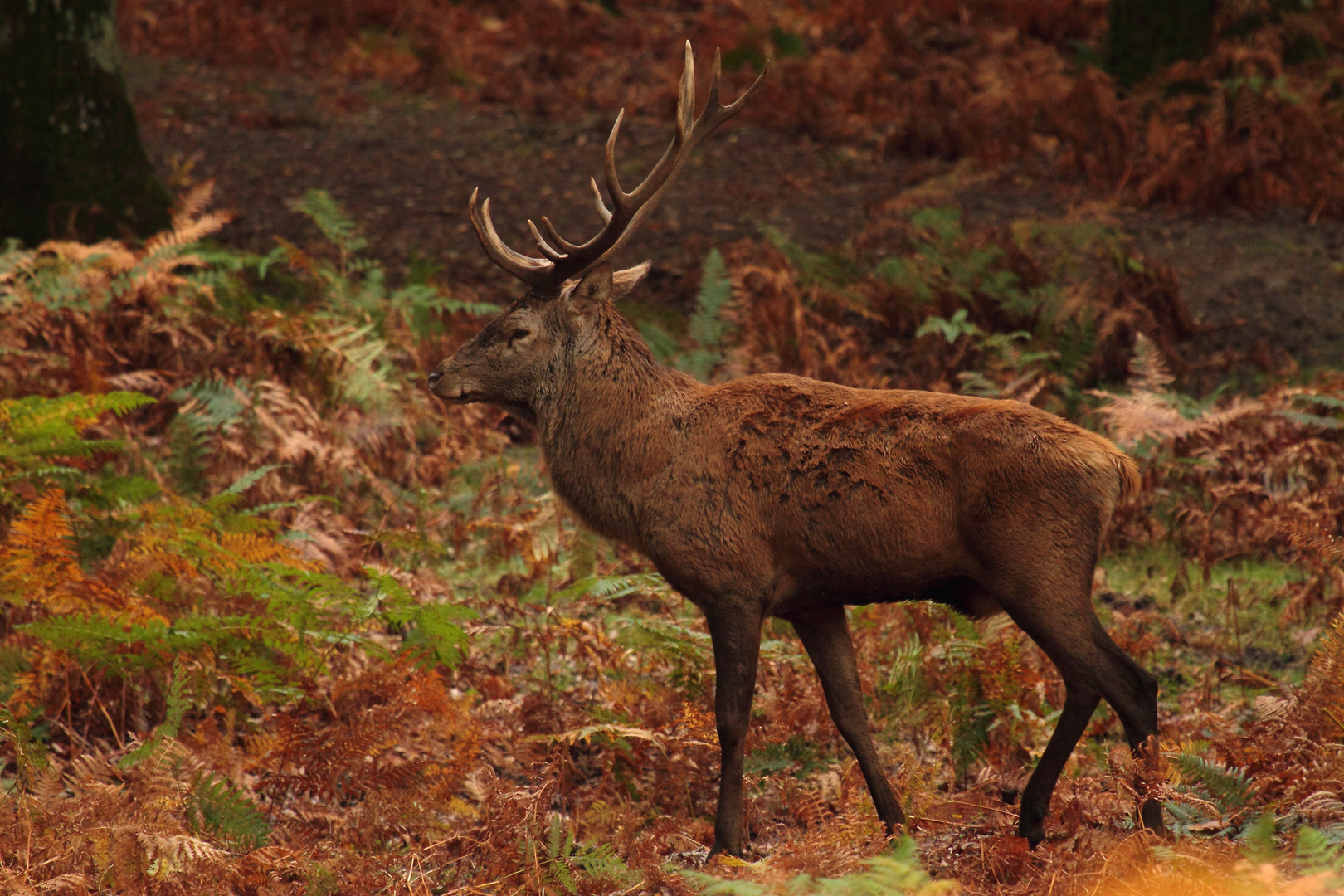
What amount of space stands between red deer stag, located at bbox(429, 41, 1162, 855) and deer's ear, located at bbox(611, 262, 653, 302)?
0.12 metres

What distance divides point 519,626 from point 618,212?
232cm

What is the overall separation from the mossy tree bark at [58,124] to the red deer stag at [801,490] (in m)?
6.46

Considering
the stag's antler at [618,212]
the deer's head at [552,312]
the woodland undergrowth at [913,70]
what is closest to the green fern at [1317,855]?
the deer's head at [552,312]

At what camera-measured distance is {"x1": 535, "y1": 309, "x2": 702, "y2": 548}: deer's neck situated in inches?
214

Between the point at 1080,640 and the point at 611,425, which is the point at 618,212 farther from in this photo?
the point at 1080,640

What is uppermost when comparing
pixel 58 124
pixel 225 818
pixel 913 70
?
pixel 913 70

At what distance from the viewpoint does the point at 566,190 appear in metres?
13.7

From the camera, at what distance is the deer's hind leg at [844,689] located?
17.3 feet

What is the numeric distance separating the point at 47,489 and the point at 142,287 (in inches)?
119

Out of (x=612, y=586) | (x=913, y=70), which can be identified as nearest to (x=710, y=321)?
(x=612, y=586)

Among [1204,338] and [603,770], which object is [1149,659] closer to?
[603,770]

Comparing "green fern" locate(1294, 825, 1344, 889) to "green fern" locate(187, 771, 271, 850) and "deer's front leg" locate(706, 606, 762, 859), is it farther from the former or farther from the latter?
"green fern" locate(187, 771, 271, 850)

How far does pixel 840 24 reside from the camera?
17516 millimetres

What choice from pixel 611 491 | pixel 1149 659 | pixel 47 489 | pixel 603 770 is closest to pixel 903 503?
pixel 611 491
